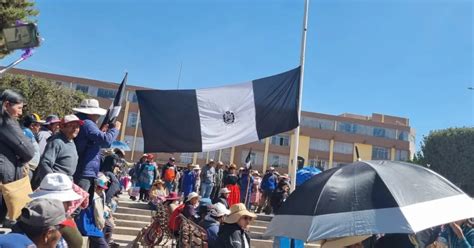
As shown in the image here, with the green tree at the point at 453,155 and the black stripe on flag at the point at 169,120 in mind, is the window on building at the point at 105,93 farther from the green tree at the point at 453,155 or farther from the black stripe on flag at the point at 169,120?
the black stripe on flag at the point at 169,120

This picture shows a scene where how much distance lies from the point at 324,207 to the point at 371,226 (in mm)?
365

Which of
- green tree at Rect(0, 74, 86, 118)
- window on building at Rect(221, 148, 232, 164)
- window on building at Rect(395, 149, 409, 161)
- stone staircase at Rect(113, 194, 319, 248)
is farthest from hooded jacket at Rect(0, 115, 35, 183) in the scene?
window on building at Rect(395, 149, 409, 161)

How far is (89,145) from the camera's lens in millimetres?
5012

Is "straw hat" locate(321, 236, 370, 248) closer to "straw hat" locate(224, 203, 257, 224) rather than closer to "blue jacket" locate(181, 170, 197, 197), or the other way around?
"straw hat" locate(224, 203, 257, 224)

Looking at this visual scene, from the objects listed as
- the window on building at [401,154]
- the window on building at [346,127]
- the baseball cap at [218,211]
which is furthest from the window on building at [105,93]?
the baseball cap at [218,211]

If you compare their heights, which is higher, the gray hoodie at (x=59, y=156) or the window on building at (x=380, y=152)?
the window on building at (x=380, y=152)

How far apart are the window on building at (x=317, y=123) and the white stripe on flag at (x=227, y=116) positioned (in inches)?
2106

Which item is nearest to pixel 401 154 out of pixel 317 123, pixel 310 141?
pixel 317 123

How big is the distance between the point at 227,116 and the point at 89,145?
2465mm

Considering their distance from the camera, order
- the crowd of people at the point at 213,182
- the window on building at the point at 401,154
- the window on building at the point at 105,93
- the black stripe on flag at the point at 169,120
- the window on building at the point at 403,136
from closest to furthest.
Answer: the black stripe on flag at the point at 169,120, the crowd of people at the point at 213,182, the window on building at the point at 105,93, the window on building at the point at 401,154, the window on building at the point at 403,136

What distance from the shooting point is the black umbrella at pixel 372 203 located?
9.93 feet

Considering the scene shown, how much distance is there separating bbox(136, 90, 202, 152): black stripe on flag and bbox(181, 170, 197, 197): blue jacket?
878 cm

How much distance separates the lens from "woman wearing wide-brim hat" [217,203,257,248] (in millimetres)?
4953

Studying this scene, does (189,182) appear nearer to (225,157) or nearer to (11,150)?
(11,150)
